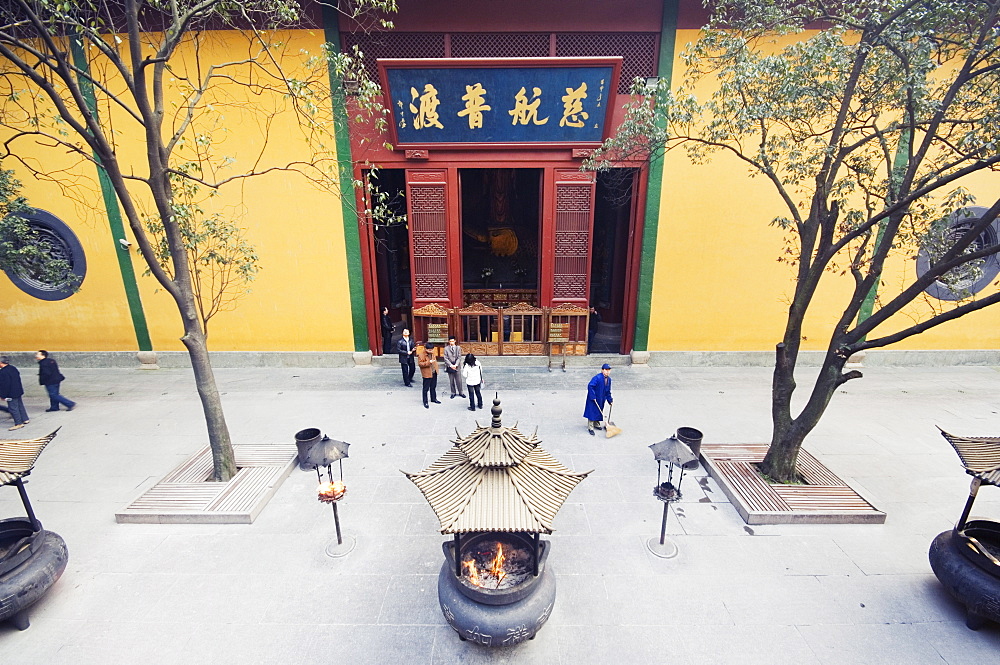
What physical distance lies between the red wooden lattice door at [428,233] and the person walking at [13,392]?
8220 mm

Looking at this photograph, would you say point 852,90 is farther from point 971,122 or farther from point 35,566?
point 35,566

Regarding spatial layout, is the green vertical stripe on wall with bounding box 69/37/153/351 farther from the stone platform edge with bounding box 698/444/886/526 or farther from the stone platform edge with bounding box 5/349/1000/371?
the stone platform edge with bounding box 698/444/886/526

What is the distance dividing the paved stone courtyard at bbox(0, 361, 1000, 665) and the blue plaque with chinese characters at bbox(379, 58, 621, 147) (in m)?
6.40

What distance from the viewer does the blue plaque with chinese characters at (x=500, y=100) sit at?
376 inches

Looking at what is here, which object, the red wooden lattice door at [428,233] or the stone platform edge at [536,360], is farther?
the stone platform edge at [536,360]

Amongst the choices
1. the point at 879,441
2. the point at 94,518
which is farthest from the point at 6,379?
the point at 879,441

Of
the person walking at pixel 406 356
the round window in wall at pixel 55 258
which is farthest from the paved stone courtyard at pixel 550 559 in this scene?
the round window in wall at pixel 55 258

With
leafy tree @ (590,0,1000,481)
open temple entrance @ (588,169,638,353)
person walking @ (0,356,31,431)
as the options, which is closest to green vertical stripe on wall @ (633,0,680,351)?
open temple entrance @ (588,169,638,353)

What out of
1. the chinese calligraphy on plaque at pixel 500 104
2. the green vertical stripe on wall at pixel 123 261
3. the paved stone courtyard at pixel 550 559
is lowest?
the paved stone courtyard at pixel 550 559

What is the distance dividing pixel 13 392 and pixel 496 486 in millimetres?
10836

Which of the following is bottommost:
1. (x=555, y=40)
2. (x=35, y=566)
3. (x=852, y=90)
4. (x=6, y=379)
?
(x=35, y=566)

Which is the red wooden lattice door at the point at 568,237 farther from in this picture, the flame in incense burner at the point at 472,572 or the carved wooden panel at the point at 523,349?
the flame in incense burner at the point at 472,572

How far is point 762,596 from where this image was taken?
533cm

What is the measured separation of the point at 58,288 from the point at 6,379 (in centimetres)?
393
